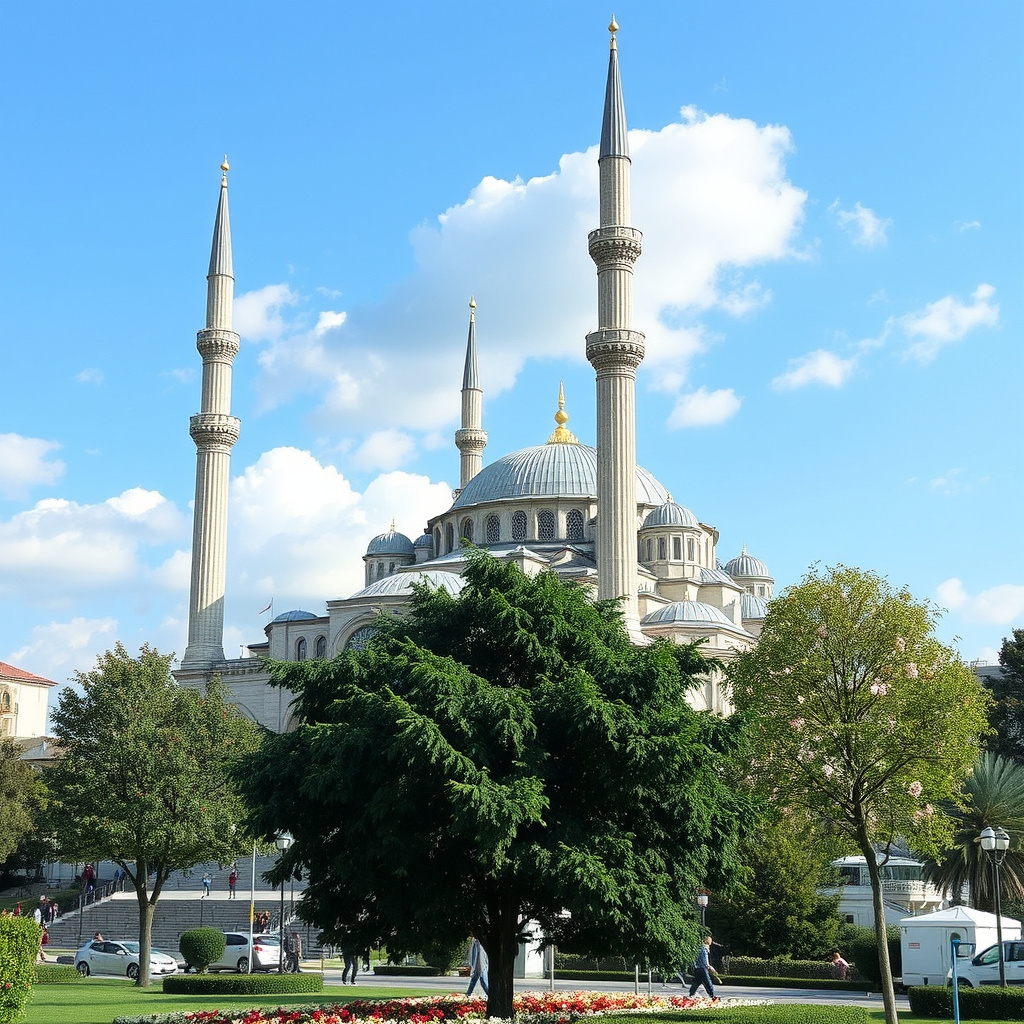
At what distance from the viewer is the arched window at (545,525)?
210 ft

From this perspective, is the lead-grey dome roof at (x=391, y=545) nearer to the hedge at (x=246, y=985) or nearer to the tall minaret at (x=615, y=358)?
the tall minaret at (x=615, y=358)

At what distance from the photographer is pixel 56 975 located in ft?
99.1

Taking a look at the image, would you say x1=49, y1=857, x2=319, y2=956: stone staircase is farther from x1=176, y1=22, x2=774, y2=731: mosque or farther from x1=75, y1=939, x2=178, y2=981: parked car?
x1=176, y1=22, x2=774, y2=731: mosque

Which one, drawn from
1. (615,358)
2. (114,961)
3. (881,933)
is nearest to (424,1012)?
(881,933)

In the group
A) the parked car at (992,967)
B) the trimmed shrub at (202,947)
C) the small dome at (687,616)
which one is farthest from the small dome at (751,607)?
the parked car at (992,967)

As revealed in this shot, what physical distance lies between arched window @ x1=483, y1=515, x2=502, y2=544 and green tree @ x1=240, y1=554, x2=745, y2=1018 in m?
45.5

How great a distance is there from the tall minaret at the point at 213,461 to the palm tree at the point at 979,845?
33683 millimetres

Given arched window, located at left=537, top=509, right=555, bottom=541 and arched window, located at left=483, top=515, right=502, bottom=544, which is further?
arched window, located at left=483, top=515, right=502, bottom=544

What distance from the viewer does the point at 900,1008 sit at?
24.5 meters

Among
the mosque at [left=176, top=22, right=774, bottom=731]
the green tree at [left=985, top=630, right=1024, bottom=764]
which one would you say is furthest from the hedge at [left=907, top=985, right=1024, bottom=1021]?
the green tree at [left=985, top=630, right=1024, bottom=764]

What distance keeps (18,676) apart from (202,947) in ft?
180

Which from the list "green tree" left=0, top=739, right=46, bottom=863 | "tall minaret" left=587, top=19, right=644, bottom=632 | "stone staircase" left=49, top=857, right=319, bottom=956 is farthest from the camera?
"tall minaret" left=587, top=19, right=644, bottom=632

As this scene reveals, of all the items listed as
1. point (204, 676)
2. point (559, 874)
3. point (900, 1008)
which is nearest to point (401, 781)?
point (559, 874)

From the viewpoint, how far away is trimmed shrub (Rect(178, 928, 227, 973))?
30828mm
